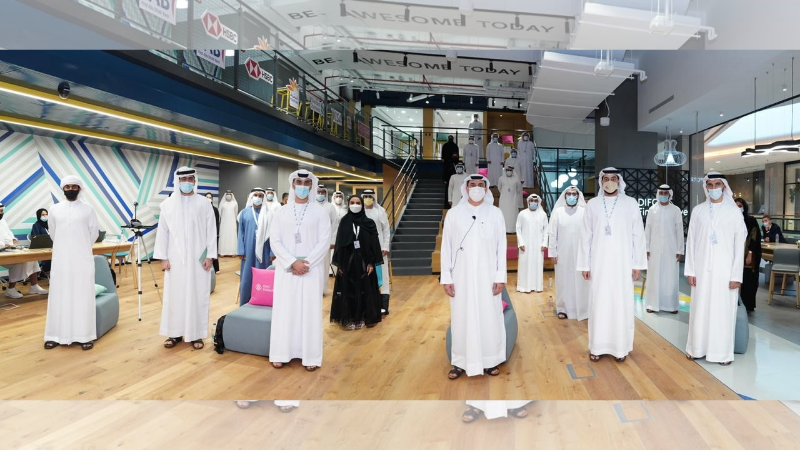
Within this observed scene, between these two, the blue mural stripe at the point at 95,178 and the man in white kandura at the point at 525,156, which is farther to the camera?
the man in white kandura at the point at 525,156

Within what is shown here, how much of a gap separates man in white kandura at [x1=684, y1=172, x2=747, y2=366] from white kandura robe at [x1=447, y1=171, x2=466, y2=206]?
5960 millimetres

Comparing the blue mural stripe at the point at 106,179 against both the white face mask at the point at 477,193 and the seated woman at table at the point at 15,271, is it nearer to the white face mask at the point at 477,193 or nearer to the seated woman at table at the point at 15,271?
the seated woman at table at the point at 15,271

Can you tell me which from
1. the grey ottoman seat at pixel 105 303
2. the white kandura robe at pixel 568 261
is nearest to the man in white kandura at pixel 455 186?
the white kandura robe at pixel 568 261

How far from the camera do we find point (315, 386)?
10.2ft

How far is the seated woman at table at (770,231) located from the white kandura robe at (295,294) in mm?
8055

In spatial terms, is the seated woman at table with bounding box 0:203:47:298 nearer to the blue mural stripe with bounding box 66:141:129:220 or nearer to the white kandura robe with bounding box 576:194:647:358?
the blue mural stripe with bounding box 66:141:129:220

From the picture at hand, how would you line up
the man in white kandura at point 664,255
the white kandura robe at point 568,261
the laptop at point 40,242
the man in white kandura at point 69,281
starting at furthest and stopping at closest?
the laptop at point 40,242 < the man in white kandura at point 664,255 < the white kandura robe at point 568,261 < the man in white kandura at point 69,281

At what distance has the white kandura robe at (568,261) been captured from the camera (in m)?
5.06

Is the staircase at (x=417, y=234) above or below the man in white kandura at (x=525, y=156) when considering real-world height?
below

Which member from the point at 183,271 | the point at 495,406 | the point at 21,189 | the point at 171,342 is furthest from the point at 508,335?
the point at 21,189

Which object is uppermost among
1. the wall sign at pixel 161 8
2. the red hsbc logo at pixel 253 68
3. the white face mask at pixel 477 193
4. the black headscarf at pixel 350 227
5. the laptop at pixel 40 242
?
the red hsbc logo at pixel 253 68

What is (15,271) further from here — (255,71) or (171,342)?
(255,71)

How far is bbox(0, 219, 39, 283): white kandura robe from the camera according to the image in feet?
20.7

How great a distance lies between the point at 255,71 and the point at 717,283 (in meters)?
6.70
